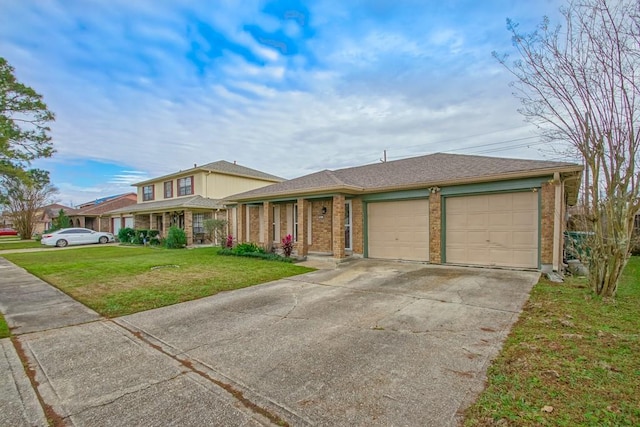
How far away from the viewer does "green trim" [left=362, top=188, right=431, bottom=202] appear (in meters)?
10.9

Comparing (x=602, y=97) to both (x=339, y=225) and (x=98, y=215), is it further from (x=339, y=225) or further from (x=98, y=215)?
(x=98, y=215)

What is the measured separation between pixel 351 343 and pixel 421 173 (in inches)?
352

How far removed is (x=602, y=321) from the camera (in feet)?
→ 15.6

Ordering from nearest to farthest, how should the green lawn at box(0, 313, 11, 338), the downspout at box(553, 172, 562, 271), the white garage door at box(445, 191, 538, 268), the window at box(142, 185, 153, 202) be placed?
the green lawn at box(0, 313, 11, 338) < the downspout at box(553, 172, 562, 271) < the white garage door at box(445, 191, 538, 268) < the window at box(142, 185, 153, 202)

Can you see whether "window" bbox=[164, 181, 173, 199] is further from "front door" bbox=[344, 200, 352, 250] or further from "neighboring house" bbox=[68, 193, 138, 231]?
"front door" bbox=[344, 200, 352, 250]

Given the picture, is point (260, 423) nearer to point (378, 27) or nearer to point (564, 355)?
point (564, 355)

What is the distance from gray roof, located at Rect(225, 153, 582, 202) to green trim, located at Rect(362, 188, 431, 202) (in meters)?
0.30

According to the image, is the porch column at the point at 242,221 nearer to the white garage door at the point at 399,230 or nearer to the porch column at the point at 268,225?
the porch column at the point at 268,225

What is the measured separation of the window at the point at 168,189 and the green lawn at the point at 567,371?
1030 inches

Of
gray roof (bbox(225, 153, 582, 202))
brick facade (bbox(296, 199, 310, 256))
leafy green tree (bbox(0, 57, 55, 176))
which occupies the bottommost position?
brick facade (bbox(296, 199, 310, 256))

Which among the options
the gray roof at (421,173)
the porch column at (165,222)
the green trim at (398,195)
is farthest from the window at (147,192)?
the green trim at (398,195)

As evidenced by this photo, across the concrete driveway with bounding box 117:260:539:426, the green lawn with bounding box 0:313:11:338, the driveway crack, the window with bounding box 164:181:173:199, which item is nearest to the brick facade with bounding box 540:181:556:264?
the concrete driveway with bounding box 117:260:539:426

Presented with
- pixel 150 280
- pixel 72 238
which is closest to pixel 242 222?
pixel 150 280

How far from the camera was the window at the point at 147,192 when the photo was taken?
28.0 m
